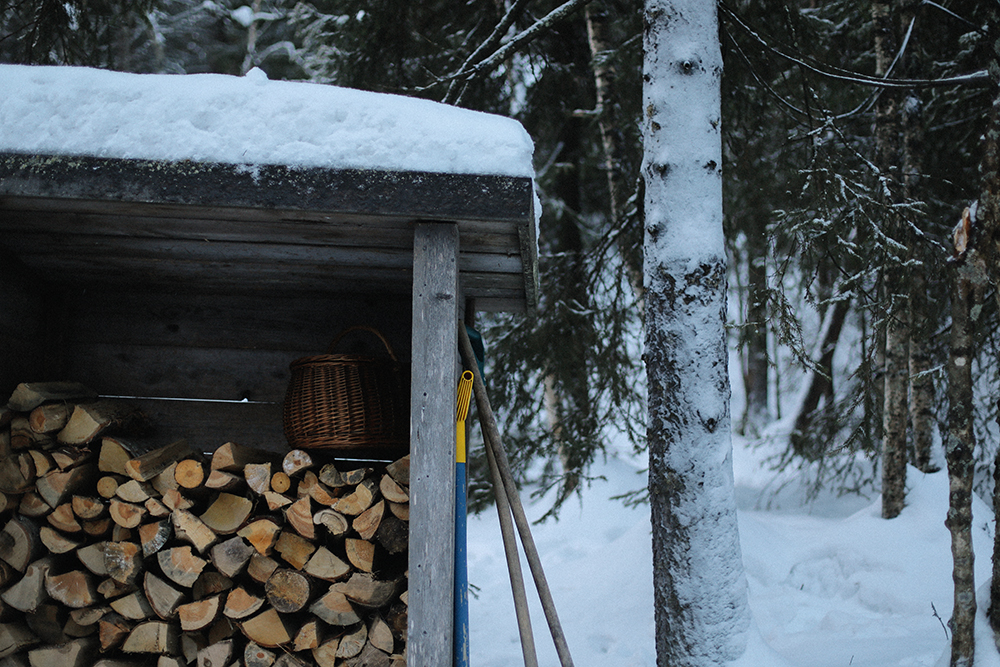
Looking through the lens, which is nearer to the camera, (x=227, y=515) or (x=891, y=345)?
(x=227, y=515)

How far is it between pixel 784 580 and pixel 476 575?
7.84 ft

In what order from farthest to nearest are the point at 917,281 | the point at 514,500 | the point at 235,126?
the point at 917,281 < the point at 514,500 < the point at 235,126

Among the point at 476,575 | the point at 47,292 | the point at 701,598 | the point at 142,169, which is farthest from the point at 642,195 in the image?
the point at 476,575

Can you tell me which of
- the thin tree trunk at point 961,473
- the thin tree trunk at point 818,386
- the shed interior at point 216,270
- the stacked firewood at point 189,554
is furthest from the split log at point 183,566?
the thin tree trunk at point 818,386

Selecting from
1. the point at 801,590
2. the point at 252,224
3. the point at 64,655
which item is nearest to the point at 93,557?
the point at 64,655

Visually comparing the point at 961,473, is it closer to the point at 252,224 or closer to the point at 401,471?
the point at 401,471

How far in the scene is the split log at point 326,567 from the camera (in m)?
2.47

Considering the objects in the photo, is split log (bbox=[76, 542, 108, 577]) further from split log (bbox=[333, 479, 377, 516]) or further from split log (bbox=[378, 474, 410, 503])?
split log (bbox=[378, 474, 410, 503])

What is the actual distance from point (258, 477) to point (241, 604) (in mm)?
455

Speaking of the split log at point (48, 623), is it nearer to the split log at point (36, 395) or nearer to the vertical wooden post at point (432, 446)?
the split log at point (36, 395)

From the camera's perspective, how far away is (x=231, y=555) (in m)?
2.51

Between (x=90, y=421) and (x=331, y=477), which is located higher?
(x=90, y=421)

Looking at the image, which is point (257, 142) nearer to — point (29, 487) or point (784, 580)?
point (29, 487)

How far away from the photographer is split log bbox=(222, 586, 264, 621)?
2482 mm
